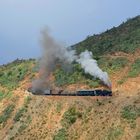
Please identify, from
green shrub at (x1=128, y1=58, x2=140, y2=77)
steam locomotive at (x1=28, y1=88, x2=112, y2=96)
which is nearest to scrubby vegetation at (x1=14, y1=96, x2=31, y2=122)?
steam locomotive at (x1=28, y1=88, x2=112, y2=96)

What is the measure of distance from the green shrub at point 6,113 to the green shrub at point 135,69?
18.8 meters

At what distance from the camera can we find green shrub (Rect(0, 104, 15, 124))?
6856 cm

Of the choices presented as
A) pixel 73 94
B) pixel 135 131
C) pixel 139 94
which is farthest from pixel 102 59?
pixel 135 131

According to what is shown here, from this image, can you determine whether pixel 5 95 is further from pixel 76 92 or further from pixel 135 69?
pixel 135 69

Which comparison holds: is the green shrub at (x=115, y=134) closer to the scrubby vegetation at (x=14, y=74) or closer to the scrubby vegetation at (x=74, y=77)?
the scrubby vegetation at (x=74, y=77)

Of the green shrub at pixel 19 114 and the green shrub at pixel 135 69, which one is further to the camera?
the green shrub at pixel 19 114

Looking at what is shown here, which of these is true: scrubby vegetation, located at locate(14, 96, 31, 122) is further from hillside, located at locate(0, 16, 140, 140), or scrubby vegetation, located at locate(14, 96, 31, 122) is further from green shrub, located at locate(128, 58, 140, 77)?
green shrub, located at locate(128, 58, 140, 77)

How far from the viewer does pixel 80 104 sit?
60719 millimetres

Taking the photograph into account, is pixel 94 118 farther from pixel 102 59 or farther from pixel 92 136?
pixel 102 59

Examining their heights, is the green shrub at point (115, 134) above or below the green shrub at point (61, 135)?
below

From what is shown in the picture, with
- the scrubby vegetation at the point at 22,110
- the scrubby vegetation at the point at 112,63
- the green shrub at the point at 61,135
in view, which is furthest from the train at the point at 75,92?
the scrubby vegetation at the point at 112,63

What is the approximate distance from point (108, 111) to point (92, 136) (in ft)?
A: 13.3

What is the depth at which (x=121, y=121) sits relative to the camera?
54500 millimetres

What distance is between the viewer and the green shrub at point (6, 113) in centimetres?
6856
